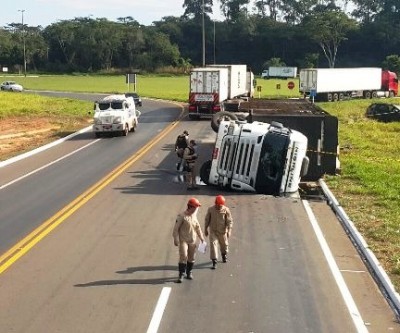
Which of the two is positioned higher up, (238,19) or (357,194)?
(238,19)

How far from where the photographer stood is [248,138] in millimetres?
19281

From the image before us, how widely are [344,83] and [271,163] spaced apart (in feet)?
157

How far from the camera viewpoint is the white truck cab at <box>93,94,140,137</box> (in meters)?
33.9

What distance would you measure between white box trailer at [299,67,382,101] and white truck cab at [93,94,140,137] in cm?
2671

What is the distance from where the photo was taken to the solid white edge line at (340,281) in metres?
9.56

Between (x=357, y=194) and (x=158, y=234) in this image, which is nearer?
(x=158, y=234)

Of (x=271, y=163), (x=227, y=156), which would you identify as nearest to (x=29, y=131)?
(x=227, y=156)

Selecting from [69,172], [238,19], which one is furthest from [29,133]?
[238,19]

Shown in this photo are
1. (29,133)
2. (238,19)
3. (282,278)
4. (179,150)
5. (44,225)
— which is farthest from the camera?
(238,19)

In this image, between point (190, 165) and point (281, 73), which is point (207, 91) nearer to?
point (190, 165)

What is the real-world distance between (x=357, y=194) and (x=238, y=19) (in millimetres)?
153673

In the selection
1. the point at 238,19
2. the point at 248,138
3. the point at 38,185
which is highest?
the point at 238,19

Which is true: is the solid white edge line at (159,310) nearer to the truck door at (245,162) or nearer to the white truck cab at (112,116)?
the truck door at (245,162)

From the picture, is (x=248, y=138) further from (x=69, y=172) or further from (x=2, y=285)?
(x=2, y=285)
